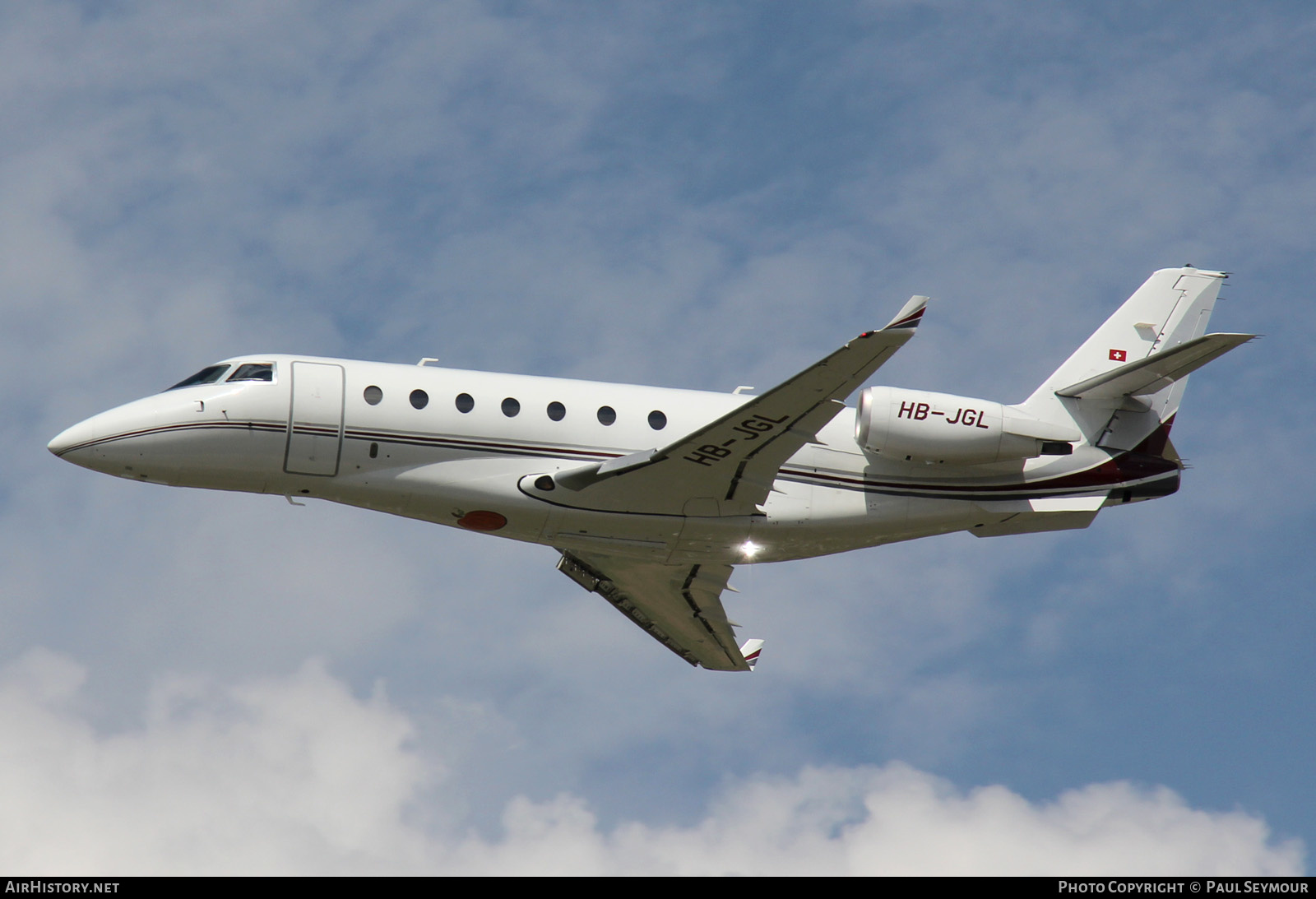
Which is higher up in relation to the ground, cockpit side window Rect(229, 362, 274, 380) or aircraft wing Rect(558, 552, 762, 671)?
cockpit side window Rect(229, 362, 274, 380)

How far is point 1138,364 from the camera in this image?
2484 cm

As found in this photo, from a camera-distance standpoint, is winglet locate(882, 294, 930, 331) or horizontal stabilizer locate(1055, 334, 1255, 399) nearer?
winglet locate(882, 294, 930, 331)

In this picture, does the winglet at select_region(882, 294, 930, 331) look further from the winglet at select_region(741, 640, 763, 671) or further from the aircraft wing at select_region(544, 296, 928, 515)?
the winglet at select_region(741, 640, 763, 671)

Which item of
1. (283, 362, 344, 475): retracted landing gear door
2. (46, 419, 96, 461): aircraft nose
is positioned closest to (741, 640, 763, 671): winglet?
(283, 362, 344, 475): retracted landing gear door

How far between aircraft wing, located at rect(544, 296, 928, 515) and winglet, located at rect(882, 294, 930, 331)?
0.06 ft

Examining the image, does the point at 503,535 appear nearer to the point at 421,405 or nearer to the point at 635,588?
the point at 421,405

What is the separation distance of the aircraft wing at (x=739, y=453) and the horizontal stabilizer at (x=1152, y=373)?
5314 millimetres

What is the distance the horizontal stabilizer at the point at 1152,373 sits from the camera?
2297cm

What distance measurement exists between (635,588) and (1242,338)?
12.0 metres

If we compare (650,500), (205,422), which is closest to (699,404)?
(650,500)

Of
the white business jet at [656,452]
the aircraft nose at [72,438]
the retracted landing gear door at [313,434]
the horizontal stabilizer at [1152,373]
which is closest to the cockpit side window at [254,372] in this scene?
the white business jet at [656,452]

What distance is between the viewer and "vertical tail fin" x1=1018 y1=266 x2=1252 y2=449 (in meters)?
24.8

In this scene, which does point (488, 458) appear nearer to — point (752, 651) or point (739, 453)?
point (739, 453)

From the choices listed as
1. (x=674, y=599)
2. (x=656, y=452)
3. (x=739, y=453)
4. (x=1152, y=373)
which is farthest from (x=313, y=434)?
(x=1152, y=373)
